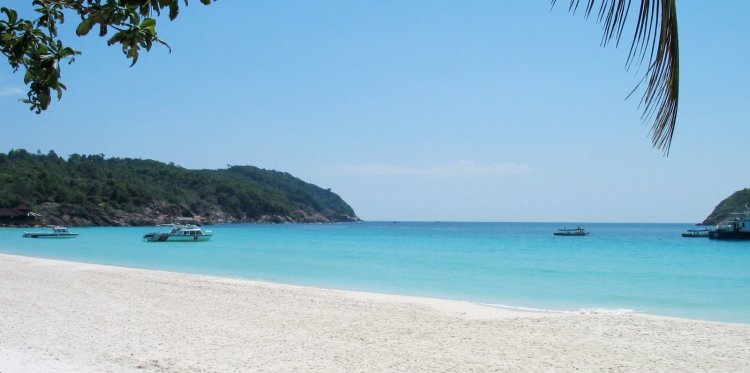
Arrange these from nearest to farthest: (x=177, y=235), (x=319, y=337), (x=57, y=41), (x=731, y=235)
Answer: (x=57, y=41) < (x=319, y=337) < (x=177, y=235) < (x=731, y=235)

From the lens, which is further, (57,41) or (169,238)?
(169,238)

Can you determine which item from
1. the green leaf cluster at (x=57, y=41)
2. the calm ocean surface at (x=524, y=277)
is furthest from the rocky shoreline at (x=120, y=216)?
the green leaf cluster at (x=57, y=41)

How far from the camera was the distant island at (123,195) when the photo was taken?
8494cm

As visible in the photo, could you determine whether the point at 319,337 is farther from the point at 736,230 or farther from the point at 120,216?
the point at 120,216

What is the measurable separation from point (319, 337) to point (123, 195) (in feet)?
333

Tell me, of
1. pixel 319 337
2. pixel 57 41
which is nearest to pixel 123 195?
pixel 319 337

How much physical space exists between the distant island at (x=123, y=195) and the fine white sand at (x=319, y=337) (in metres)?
76.9

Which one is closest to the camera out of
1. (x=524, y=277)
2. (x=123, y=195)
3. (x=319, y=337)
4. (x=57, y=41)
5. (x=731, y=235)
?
(x=57, y=41)

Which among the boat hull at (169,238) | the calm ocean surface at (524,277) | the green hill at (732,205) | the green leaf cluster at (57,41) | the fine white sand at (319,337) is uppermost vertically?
the green hill at (732,205)

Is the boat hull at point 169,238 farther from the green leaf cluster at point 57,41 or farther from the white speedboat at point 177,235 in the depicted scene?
the green leaf cluster at point 57,41

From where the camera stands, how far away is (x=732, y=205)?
115750mm

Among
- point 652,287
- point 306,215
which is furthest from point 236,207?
point 652,287

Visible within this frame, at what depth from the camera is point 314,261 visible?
35.5 m

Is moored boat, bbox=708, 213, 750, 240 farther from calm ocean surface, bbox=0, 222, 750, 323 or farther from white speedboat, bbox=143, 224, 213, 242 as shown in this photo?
white speedboat, bbox=143, 224, 213, 242
